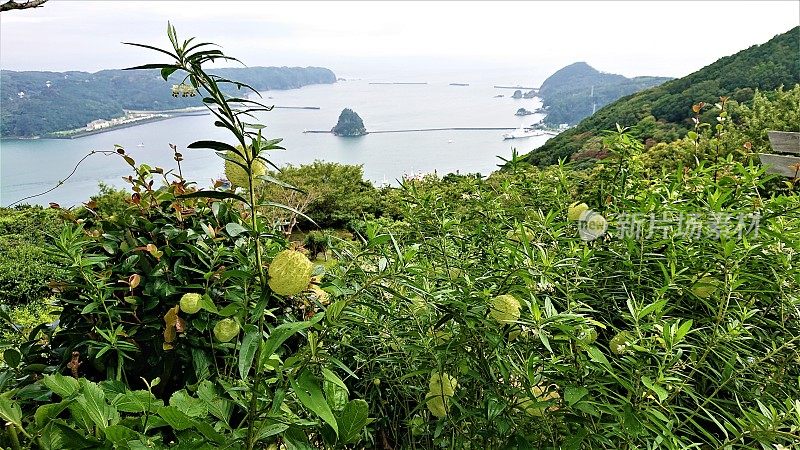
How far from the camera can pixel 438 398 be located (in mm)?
707

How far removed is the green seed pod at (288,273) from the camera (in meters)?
0.47

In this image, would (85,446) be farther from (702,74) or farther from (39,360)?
(702,74)

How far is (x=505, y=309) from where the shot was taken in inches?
23.1

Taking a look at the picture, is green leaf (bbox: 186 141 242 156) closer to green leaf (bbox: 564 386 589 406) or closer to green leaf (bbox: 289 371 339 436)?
green leaf (bbox: 289 371 339 436)

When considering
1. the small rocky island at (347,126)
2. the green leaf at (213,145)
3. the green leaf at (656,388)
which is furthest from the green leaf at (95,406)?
the small rocky island at (347,126)

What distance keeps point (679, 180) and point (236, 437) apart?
3.12 feet

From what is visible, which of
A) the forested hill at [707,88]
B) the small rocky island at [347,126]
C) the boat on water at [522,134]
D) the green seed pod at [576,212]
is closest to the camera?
the green seed pod at [576,212]

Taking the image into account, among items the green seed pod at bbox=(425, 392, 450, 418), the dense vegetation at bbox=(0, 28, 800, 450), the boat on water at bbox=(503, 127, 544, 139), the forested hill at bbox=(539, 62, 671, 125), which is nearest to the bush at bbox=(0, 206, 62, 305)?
the dense vegetation at bbox=(0, 28, 800, 450)

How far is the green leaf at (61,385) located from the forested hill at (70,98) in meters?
14.0

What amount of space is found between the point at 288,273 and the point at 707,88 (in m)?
14.7

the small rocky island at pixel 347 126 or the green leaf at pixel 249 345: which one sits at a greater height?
the green leaf at pixel 249 345

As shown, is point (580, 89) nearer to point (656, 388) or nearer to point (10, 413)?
point (656, 388)

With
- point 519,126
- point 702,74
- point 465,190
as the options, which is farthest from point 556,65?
point 465,190

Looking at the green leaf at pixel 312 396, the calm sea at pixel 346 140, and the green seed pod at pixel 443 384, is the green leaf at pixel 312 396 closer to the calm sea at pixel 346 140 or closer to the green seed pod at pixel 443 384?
the green seed pod at pixel 443 384
